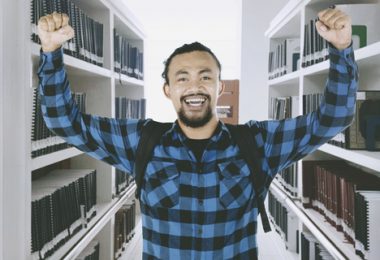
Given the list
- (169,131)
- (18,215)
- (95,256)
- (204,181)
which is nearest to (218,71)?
(169,131)

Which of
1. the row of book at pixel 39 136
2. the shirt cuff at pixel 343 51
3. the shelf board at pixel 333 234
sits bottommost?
the shelf board at pixel 333 234

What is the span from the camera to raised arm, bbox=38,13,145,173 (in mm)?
1277

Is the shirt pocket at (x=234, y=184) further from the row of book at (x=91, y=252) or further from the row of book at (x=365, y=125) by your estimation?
the row of book at (x=91, y=252)

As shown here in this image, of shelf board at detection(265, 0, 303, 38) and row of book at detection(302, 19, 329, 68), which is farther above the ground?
shelf board at detection(265, 0, 303, 38)

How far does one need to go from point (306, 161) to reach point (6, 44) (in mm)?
1787

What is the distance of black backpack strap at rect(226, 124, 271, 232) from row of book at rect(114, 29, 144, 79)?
156 cm

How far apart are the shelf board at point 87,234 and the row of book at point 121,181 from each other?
88mm

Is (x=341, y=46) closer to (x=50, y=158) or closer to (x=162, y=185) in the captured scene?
(x=162, y=185)

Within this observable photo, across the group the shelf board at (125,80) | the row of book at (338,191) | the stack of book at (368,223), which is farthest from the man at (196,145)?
the shelf board at (125,80)

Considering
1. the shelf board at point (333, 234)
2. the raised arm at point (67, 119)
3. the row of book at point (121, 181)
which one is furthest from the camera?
the row of book at point (121, 181)

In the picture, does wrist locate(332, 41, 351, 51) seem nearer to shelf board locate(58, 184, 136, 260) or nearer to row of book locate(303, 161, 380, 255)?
row of book locate(303, 161, 380, 255)

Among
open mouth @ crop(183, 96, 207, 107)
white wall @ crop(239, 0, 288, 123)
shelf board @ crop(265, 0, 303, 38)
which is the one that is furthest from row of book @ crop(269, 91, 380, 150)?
white wall @ crop(239, 0, 288, 123)

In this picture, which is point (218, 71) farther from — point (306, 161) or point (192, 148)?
point (306, 161)

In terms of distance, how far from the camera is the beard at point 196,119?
1406 millimetres
